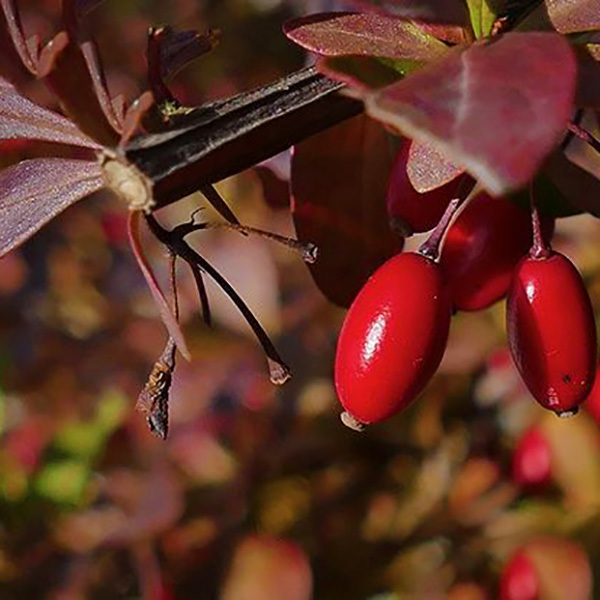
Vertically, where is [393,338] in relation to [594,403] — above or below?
above

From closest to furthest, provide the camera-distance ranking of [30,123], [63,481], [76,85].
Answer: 1. [76,85]
2. [30,123]
3. [63,481]

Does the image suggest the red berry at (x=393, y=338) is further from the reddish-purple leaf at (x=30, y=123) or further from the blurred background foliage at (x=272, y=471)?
the blurred background foliage at (x=272, y=471)

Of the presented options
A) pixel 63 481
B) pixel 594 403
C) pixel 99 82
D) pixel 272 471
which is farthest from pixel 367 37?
pixel 63 481

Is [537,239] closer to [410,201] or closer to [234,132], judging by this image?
[410,201]

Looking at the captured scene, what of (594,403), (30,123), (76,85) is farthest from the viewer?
(594,403)

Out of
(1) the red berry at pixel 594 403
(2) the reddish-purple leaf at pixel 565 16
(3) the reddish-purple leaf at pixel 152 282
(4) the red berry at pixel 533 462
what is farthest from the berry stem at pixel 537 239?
(4) the red berry at pixel 533 462

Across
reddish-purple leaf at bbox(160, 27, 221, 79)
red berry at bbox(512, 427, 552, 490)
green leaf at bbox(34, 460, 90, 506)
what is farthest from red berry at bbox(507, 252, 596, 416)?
green leaf at bbox(34, 460, 90, 506)

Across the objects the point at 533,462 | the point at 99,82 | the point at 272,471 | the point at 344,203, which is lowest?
the point at 533,462

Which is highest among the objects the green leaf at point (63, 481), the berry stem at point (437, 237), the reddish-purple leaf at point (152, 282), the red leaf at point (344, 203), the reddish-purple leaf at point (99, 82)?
the reddish-purple leaf at point (99, 82)
